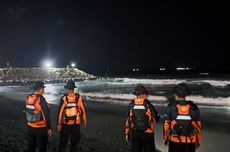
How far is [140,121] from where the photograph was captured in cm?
639

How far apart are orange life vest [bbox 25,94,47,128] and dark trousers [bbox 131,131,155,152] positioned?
7.54ft

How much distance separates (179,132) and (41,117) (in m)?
3.42

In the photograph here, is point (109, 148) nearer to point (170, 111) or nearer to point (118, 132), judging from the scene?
point (118, 132)

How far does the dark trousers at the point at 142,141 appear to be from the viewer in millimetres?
6480

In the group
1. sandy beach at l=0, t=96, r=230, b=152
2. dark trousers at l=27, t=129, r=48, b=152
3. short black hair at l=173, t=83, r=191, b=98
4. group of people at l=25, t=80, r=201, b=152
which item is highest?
short black hair at l=173, t=83, r=191, b=98

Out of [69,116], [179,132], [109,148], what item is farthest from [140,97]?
[109,148]

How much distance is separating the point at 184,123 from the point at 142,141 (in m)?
1.31

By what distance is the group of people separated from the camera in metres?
5.66

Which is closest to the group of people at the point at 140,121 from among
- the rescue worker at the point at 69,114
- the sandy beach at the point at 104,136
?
the rescue worker at the point at 69,114

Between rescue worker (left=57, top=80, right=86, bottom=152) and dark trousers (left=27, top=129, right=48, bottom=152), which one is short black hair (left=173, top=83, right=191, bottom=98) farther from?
dark trousers (left=27, top=129, right=48, bottom=152)

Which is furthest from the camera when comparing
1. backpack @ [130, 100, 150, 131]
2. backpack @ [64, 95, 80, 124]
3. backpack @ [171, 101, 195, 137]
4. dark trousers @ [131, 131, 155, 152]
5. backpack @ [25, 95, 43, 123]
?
backpack @ [64, 95, 80, 124]

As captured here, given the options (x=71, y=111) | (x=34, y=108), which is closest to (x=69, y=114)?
(x=71, y=111)

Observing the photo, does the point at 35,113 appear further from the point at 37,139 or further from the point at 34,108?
the point at 37,139

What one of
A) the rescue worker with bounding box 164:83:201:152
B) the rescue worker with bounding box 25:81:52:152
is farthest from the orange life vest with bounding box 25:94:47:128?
the rescue worker with bounding box 164:83:201:152
